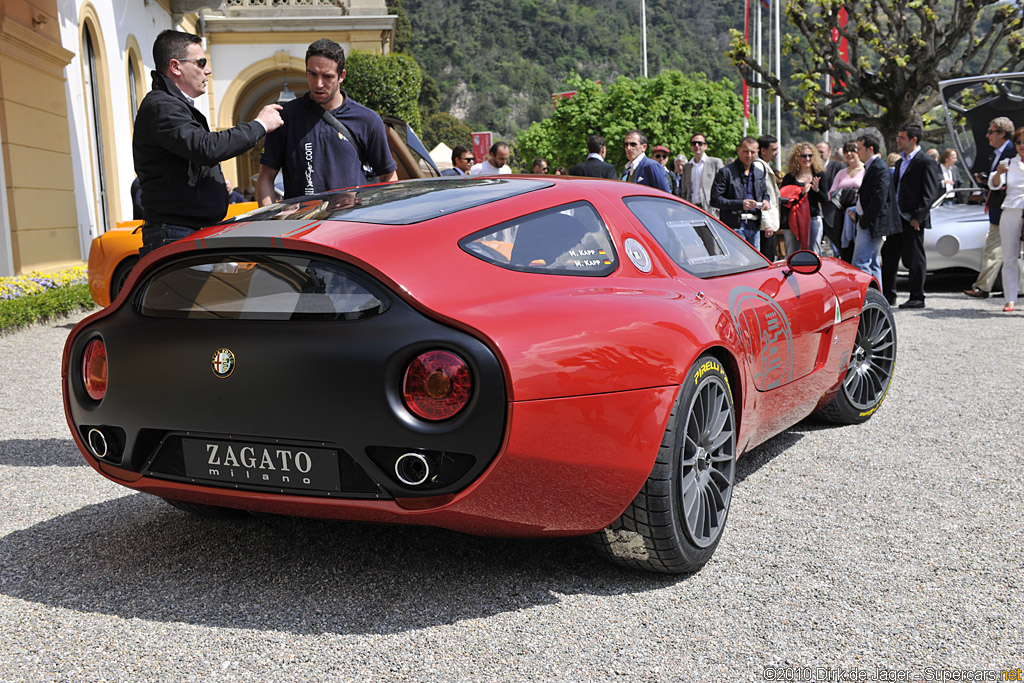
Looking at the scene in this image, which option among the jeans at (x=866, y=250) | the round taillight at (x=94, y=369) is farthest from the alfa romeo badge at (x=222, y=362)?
the jeans at (x=866, y=250)

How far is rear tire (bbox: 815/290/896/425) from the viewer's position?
5051 mm

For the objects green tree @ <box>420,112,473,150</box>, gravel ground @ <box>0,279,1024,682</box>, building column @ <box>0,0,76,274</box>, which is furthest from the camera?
green tree @ <box>420,112,473,150</box>

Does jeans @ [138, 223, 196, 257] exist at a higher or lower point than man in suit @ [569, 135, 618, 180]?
lower

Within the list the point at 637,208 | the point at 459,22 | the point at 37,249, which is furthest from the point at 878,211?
the point at 459,22

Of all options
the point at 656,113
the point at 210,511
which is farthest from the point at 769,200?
the point at 656,113

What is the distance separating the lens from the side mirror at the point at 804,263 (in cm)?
414

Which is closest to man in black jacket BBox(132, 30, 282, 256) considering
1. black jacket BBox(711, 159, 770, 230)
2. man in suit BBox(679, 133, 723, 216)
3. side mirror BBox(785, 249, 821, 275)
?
side mirror BBox(785, 249, 821, 275)

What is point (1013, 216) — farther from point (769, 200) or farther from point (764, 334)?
point (764, 334)

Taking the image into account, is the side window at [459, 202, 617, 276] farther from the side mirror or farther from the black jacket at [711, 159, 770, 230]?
the black jacket at [711, 159, 770, 230]

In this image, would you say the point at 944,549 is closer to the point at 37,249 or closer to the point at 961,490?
the point at 961,490

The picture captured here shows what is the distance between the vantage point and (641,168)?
9375 mm

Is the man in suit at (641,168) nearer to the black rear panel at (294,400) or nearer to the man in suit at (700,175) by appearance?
the man in suit at (700,175)

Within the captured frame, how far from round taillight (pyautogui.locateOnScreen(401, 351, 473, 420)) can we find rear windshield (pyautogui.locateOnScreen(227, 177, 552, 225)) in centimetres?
54

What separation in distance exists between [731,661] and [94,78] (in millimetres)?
16227
